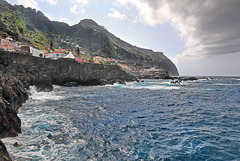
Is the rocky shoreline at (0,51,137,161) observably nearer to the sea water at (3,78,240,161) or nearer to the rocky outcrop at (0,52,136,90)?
the rocky outcrop at (0,52,136,90)

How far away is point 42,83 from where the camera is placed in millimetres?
34719

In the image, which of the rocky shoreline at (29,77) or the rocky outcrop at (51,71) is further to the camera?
the rocky outcrop at (51,71)

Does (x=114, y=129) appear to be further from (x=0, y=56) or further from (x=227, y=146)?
(x=0, y=56)

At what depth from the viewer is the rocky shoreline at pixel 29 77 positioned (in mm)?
9625

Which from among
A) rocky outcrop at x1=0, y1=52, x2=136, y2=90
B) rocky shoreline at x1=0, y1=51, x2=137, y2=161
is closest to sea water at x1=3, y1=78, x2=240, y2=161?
rocky shoreline at x1=0, y1=51, x2=137, y2=161

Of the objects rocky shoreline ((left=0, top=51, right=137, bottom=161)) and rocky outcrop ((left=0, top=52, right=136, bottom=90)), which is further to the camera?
rocky outcrop ((left=0, top=52, right=136, bottom=90))

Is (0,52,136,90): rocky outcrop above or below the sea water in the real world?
above

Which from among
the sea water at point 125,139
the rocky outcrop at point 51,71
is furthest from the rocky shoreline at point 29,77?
the sea water at point 125,139

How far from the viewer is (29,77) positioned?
32.7m

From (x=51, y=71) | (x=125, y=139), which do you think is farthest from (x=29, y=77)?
(x=125, y=139)

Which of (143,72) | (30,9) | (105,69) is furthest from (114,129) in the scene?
(30,9)

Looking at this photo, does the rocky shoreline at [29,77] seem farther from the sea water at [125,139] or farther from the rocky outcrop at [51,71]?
the sea water at [125,139]

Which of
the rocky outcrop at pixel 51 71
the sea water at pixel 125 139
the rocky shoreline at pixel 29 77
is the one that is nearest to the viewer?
the sea water at pixel 125 139

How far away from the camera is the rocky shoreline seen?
9625mm
